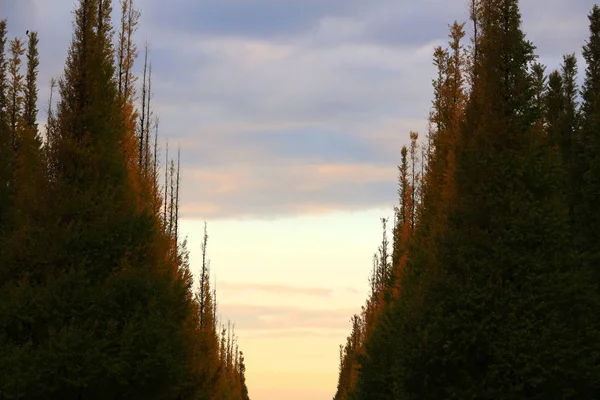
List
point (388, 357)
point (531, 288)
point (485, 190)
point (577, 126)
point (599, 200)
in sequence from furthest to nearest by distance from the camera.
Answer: point (577, 126) → point (599, 200) → point (388, 357) → point (485, 190) → point (531, 288)

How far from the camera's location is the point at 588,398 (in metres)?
23.1

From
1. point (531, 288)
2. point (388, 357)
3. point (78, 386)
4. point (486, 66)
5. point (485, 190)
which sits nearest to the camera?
point (78, 386)

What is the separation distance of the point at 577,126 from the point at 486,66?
27251 mm

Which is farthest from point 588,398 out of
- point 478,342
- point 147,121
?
point 147,121

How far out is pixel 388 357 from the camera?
120 ft

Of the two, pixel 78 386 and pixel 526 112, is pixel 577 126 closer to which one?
pixel 526 112

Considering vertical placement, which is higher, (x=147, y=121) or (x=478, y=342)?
(x=147, y=121)

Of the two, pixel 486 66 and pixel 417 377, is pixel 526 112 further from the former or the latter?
pixel 417 377

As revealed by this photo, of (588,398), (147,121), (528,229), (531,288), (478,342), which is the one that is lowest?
(588,398)

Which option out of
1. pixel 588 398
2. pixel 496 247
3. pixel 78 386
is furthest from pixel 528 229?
pixel 78 386

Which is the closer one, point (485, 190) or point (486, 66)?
point (485, 190)

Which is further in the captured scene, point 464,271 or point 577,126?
point 577,126

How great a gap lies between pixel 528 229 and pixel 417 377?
4988mm

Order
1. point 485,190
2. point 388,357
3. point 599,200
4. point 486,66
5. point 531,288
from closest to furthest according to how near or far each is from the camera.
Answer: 1. point 531,288
2. point 485,190
3. point 486,66
4. point 388,357
5. point 599,200
